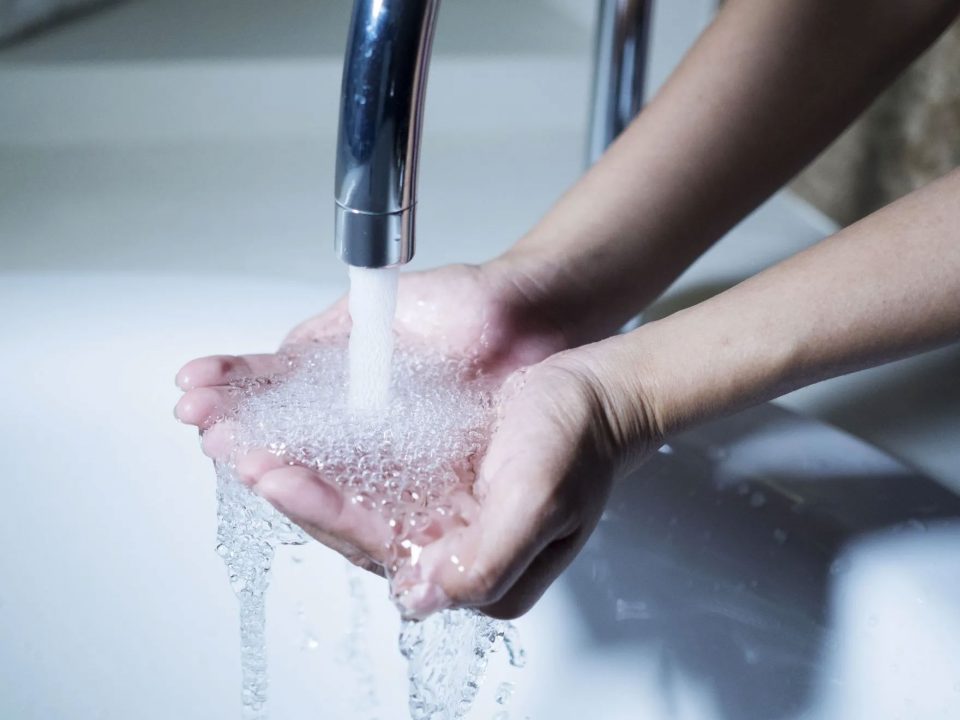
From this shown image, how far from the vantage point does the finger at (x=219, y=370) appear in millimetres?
462

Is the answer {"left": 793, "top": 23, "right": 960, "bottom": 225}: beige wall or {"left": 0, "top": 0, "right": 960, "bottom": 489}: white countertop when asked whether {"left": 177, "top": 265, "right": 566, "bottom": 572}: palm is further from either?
{"left": 793, "top": 23, "right": 960, "bottom": 225}: beige wall

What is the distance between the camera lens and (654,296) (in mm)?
584

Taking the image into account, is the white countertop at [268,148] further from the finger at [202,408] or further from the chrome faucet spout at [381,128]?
the chrome faucet spout at [381,128]

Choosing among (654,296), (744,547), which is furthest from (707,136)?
(744,547)

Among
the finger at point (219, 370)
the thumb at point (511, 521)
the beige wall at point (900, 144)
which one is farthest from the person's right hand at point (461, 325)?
the beige wall at point (900, 144)

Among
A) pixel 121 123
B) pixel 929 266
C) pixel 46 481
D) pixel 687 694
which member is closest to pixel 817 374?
pixel 929 266

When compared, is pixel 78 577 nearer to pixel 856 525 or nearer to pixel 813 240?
pixel 856 525

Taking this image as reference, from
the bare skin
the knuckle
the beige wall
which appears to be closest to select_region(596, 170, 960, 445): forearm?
the bare skin

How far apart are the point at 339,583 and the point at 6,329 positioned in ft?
0.73

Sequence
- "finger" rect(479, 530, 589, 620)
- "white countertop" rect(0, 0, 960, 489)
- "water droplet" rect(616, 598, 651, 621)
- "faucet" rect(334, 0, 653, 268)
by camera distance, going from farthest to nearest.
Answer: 1. "white countertop" rect(0, 0, 960, 489)
2. "water droplet" rect(616, 598, 651, 621)
3. "finger" rect(479, 530, 589, 620)
4. "faucet" rect(334, 0, 653, 268)

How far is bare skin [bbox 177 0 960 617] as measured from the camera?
38 centimetres

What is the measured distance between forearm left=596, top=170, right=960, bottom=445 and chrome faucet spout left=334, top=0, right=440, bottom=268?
0.45 ft

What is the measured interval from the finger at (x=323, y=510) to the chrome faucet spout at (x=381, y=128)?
0.30 ft

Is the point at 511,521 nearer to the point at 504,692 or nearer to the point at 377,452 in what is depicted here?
the point at 377,452
